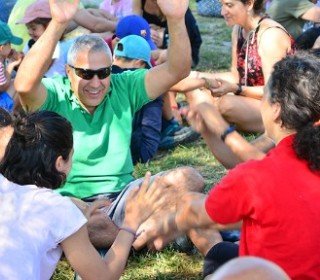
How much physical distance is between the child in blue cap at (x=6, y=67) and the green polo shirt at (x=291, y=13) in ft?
9.34

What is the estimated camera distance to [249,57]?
5289 millimetres

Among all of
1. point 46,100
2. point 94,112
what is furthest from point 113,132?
point 46,100

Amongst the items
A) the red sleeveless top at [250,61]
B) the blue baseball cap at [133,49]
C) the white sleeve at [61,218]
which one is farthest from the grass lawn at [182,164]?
the white sleeve at [61,218]

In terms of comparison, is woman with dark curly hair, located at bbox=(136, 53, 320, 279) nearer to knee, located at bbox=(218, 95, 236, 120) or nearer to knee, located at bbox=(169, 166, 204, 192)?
knee, located at bbox=(169, 166, 204, 192)

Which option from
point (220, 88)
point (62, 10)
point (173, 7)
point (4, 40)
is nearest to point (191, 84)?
point (220, 88)

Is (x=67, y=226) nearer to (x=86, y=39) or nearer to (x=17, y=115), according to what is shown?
(x=17, y=115)

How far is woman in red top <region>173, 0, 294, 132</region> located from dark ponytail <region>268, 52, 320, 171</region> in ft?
7.40

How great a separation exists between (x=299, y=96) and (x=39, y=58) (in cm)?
155

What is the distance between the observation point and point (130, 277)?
3.60m

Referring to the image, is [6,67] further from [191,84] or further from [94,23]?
[94,23]

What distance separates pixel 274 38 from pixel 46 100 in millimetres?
2018

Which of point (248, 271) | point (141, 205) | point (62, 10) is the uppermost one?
point (248, 271)

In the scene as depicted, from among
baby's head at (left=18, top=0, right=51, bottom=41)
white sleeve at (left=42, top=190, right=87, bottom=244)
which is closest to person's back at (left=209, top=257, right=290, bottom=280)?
white sleeve at (left=42, top=190, right=87, bottom=244)

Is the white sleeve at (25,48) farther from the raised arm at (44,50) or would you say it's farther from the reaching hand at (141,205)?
the reaching hand at (141,205)
